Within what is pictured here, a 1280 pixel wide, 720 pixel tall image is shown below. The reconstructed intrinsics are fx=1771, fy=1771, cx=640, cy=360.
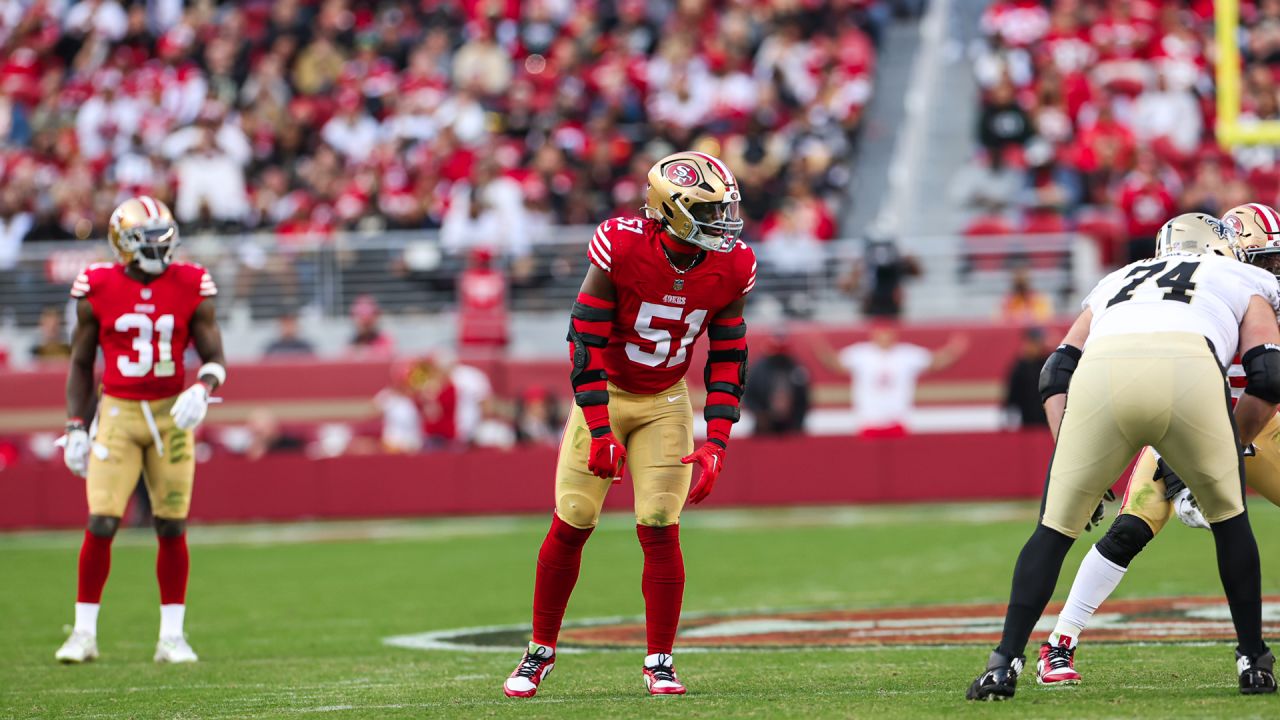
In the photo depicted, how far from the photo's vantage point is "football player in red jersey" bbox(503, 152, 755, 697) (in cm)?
655

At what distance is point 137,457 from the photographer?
8844 mm

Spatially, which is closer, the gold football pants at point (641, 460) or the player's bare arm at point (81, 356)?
the gold football pants at point (641, 460)

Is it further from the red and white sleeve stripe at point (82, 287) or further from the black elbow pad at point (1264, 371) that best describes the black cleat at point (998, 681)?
the red and white sleeve stripe at point (82, 287)

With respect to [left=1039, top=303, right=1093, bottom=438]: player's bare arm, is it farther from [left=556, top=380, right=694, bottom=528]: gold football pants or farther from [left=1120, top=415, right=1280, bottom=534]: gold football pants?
[left=556, top=380, right=694, bottom=528]: gold football pants

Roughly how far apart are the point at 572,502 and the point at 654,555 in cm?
37

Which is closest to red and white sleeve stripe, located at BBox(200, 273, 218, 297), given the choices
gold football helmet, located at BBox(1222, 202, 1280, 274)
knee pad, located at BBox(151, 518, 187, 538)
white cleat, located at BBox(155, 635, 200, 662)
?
knee pad, located at BBox(151, 518, 187, 538)

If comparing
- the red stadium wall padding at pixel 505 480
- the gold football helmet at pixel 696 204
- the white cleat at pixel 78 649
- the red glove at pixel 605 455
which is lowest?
the red stadium wall padding at pixel 505 480

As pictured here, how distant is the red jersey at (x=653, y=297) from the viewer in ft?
21.6

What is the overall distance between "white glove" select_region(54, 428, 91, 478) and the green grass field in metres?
0.97

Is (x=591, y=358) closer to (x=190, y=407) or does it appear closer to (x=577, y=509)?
(x=577, y=509)

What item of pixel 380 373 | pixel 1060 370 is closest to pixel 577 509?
pixel 1060 370

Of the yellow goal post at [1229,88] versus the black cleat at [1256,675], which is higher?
the yellow goal post at [1229,88]

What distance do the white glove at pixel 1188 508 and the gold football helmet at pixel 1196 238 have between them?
94 centimetres

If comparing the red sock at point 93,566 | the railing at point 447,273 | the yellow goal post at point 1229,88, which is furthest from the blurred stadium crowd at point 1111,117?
the red sock at point 93,566
